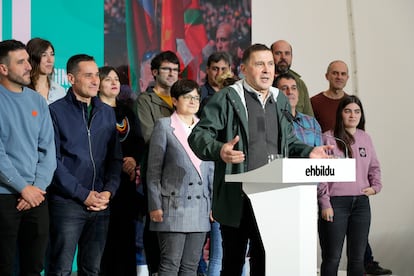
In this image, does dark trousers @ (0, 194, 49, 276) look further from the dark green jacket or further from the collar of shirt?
the collar of shirt

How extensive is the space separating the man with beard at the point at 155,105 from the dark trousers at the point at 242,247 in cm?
157

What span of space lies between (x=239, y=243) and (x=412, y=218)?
4.62m

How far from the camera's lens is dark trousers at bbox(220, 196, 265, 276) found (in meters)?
3.45

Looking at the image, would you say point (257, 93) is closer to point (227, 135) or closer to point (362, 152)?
point (227, 135)

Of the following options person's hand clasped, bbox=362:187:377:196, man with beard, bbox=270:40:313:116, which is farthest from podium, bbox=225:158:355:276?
man with beard, bbox=270:40:313:116

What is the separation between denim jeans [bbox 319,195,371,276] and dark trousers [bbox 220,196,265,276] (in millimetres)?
1502

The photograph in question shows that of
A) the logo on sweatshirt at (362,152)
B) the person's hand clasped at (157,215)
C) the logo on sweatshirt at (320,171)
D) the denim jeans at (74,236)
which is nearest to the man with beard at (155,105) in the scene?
the person's hand clasped at (157,215)

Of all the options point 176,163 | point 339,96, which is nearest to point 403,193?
point 339,96

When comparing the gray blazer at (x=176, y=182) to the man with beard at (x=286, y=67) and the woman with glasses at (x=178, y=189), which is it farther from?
the man with beard at (x=286, y=67)

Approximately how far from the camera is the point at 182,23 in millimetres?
6082

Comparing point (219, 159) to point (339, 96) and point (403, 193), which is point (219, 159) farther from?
point (403, 193)

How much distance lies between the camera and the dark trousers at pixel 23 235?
3963mm

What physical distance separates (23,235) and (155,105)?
1.45 metres

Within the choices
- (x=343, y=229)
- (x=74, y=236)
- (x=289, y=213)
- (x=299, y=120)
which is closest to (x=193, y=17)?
(x=299, y=120)
